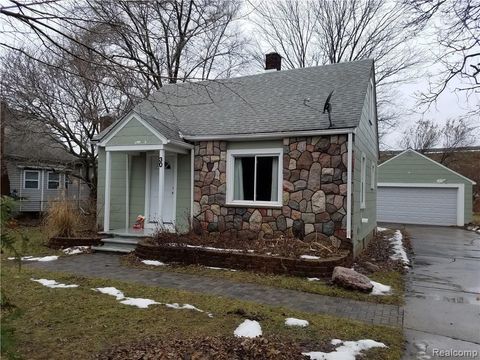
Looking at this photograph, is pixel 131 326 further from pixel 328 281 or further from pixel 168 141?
pixel 168 141

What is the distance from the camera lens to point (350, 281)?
629 centimetres

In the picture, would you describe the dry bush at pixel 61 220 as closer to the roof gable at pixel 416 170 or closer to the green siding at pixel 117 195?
the green siding at pixel 117 195

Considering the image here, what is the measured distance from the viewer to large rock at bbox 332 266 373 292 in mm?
6200

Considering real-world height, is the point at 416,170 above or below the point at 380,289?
above

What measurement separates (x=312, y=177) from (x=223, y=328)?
5.07 m

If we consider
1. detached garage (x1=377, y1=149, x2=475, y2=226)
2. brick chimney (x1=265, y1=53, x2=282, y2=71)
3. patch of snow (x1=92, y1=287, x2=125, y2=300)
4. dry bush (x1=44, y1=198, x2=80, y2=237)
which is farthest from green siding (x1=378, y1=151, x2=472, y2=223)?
patch of snow (x1=92, y1=287, x2=125, y2=300)

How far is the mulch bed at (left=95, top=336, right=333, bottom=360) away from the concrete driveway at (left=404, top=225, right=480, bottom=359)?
4.44ft

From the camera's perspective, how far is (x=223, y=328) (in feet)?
14.3

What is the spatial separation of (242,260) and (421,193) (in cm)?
1833

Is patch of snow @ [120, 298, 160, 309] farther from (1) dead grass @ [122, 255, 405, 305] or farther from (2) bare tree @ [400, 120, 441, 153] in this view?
(2) bare tree @ [400, 120, 441, 153]

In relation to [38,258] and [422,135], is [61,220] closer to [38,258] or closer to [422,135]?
[38,258]

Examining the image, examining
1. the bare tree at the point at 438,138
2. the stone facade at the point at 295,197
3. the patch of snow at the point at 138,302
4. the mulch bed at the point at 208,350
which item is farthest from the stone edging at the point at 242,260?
the bare tree at the point at 438,138

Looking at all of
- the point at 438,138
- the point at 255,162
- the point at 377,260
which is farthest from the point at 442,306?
the point at 438,138

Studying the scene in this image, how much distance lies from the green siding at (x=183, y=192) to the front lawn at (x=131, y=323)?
4415 mm
